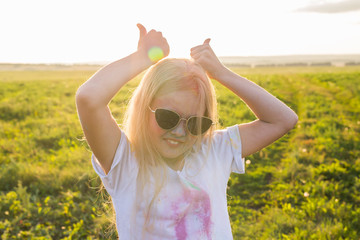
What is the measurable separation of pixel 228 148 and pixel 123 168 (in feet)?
2.18

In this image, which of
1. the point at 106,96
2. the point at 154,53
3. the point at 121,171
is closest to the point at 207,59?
the point at 154,53

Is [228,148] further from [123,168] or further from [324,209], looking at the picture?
[324,209]

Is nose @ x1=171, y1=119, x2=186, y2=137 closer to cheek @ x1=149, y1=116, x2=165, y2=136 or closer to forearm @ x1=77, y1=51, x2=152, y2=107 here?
cheek @ x1=149, y1=116, x2=165, y2=136

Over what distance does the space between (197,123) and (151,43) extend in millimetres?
510

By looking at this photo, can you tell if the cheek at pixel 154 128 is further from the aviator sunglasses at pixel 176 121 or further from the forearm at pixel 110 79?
the forearm at pixel 110 79

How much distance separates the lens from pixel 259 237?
3.42m

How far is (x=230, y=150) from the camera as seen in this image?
74.0 inches

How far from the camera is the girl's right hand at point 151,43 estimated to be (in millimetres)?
1665

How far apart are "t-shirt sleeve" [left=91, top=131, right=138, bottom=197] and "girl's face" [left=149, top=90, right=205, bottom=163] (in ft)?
0.60

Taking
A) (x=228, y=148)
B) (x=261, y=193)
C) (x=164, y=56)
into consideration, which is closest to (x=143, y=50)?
(x=164, y=56)

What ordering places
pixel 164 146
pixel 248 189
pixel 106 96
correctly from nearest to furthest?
pixel 106 96
pixel 164 146
pixel 248 189

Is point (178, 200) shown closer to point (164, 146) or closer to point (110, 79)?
point (164, 146)

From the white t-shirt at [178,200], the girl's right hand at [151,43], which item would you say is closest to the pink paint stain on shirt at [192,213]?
the white t-shirt at [178,200]

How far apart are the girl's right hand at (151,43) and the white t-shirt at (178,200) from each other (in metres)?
0.48
